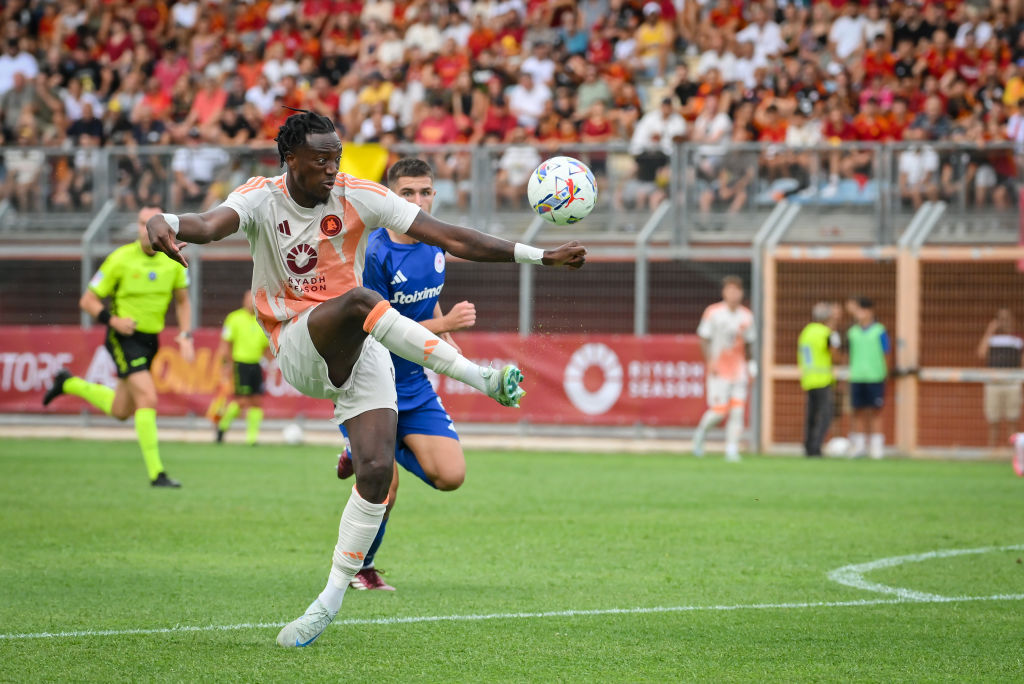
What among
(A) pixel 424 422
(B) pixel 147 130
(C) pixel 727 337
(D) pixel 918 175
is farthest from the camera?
(B) pixel 147 130

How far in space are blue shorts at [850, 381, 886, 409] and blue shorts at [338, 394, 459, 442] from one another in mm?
12788

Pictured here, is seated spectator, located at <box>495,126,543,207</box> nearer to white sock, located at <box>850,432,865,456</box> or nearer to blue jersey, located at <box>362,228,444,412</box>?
white sock, located at <box>850,432,865,456</box>

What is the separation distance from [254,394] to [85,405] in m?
3.55

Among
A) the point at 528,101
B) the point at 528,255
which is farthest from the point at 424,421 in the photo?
the point at 528,101

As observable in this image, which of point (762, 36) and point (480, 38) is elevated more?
point (480, 38)

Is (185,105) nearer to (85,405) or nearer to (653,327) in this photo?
(85,405)

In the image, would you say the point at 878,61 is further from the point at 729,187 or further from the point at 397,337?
the point at 397,337

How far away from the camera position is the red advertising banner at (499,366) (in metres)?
19.9

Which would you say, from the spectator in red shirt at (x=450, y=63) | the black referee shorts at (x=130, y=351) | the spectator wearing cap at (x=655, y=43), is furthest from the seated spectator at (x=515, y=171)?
the black referee shorts at (x=130, y=351)

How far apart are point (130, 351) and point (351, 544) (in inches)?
283

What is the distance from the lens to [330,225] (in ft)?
20.1

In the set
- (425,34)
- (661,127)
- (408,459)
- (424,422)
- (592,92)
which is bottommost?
A: (408,459)

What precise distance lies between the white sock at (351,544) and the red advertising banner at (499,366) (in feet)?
42.0

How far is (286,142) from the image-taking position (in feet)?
19.6
